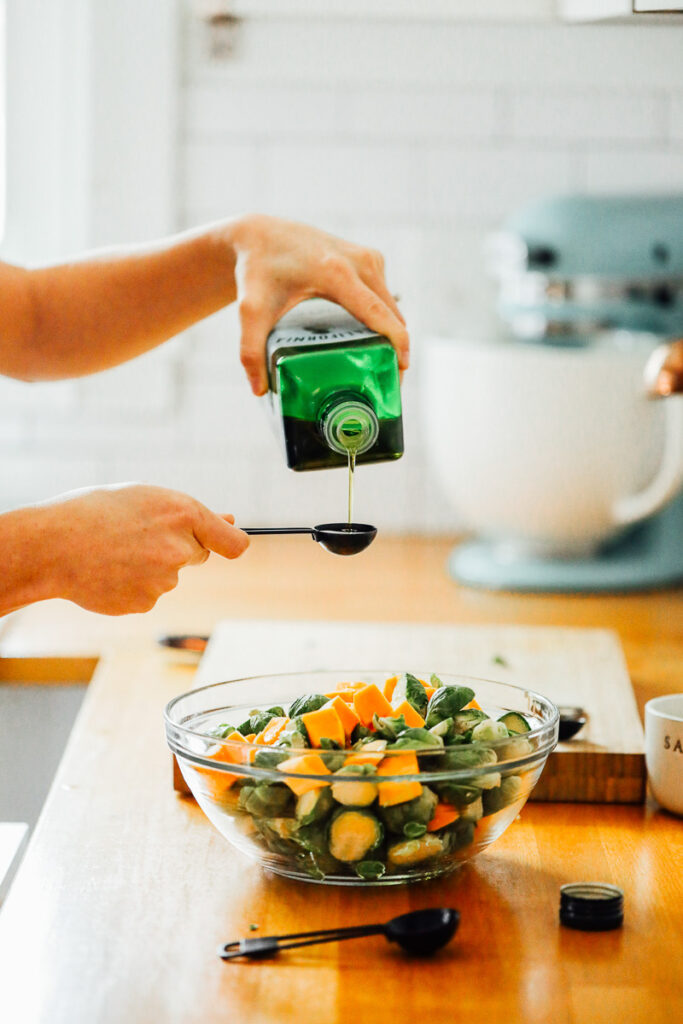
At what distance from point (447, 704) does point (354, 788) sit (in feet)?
0.43

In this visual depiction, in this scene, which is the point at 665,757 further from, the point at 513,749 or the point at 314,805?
the point at 314,805

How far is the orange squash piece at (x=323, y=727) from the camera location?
85cm

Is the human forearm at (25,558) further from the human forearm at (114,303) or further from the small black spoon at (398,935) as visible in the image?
the human forearm at (114,303)

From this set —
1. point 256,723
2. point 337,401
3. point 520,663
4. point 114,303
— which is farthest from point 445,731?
point 114,303

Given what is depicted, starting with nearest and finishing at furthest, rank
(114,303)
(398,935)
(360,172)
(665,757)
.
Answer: (398,935) → (665,757) → (114,303) → (360,172)

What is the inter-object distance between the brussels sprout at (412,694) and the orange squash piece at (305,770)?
0.12 metres

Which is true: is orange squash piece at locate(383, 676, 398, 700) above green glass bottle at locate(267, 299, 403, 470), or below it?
below

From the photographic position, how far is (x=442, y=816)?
0.82 meters

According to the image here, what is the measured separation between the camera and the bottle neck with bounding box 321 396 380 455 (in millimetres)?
927

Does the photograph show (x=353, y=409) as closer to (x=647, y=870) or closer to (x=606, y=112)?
(x=647, y=870)

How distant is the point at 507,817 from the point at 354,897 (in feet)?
0.35

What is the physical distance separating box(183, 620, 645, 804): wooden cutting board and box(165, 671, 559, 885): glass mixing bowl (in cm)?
18

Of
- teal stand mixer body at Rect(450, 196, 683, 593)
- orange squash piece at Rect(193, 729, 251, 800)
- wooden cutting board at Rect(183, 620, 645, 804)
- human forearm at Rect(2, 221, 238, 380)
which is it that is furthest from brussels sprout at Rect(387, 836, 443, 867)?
teal stand mixer body at Rect(450, 196, 683, 593)

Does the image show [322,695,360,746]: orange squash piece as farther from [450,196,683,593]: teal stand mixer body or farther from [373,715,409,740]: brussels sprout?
[450,196,683,593]: teal stand mixer body
